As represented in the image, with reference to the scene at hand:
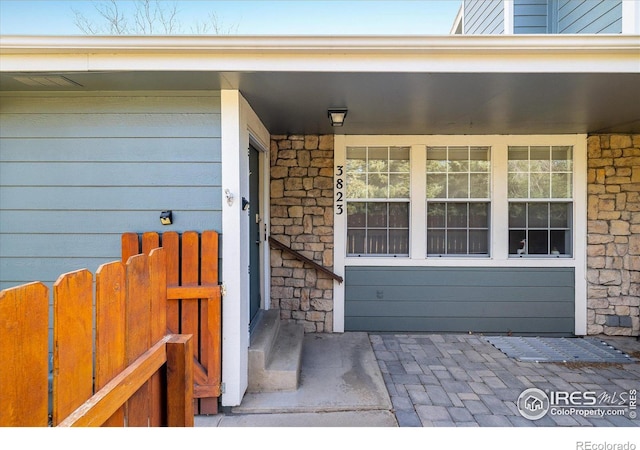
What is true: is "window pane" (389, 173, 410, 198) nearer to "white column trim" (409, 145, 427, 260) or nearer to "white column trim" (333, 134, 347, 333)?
"white column trim" (409, 145, 427, 260)

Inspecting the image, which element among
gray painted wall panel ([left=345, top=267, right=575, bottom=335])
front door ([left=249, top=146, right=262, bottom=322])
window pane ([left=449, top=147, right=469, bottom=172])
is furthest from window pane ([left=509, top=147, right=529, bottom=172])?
front door ([left=249, top=146, right=262, bottom=322])

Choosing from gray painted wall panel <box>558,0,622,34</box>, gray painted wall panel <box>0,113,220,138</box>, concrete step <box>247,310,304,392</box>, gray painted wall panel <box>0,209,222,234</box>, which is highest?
gray painted wall panel <box>558,0,622,34</box>

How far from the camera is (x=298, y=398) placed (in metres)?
2.48

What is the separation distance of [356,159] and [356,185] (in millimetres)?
324

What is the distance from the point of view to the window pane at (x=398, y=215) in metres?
4.00

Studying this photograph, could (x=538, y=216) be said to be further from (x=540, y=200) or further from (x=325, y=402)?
(x=325, y=402)

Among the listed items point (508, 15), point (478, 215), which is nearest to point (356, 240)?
point (478, 215)

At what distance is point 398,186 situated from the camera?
3998 mm

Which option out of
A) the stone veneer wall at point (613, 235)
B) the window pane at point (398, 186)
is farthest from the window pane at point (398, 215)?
the stone veneer wall at point (613, 235)

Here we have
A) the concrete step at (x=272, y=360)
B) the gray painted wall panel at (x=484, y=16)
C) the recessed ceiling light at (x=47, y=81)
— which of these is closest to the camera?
the recessed ceiling light at (x=47, y=81)

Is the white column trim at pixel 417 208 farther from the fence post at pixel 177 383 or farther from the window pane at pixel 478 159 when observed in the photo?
the fence post at pixel 177 383

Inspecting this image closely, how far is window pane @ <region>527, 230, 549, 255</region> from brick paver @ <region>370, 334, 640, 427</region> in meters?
1.23

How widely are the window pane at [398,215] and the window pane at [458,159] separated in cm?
74

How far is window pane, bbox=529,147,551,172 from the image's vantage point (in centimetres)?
391
